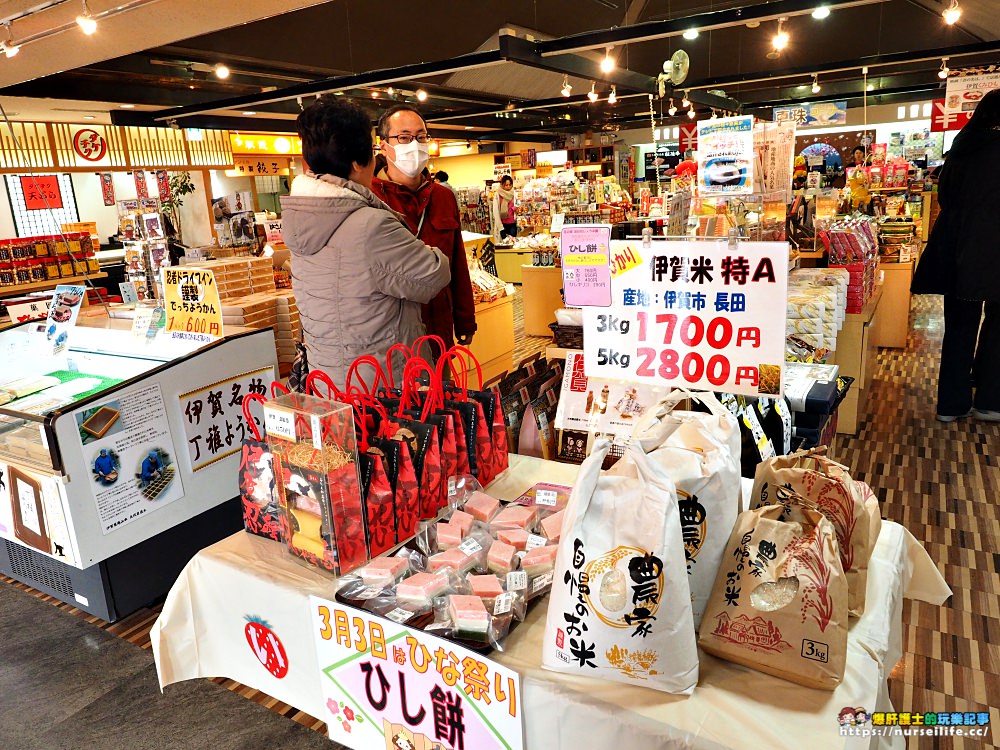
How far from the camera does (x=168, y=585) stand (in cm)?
294

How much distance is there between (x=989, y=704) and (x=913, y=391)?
3679mm

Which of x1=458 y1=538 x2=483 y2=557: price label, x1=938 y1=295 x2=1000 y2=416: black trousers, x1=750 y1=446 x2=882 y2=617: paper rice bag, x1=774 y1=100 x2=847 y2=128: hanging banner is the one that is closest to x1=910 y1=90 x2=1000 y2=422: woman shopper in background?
x1=938 y1=295 x2=1000 y2=416: black trousers

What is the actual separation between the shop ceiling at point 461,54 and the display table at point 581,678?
4.14 metres

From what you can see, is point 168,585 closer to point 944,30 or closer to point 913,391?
point 913,391

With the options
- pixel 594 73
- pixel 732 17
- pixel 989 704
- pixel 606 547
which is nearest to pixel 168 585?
pixel 606 547

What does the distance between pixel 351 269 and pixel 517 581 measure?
1.27m

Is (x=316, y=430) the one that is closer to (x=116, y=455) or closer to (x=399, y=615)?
(x=399, y=615)

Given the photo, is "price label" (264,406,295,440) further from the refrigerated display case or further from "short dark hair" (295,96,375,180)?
the refrigerated display case

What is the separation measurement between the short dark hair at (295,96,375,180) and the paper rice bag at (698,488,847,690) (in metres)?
1.75

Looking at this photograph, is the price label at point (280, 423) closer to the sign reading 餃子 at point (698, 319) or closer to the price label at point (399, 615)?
the price label at point (399, 615)

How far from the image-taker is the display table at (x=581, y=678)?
1117 millimetres

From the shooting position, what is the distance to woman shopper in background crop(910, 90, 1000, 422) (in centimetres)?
410

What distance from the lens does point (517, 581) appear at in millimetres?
1447

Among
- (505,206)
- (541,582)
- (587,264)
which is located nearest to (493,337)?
(587,264)
